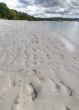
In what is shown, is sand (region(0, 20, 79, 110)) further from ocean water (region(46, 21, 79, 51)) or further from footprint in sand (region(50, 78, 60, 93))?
ocean water (region(46, 21, 79, 51))

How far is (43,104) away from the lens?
11.4ft

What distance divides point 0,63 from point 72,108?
3058 millimetres

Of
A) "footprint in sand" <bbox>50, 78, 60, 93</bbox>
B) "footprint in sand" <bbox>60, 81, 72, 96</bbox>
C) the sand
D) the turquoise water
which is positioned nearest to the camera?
the sand

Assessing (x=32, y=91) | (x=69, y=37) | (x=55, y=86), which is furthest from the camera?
(x=69, y=37)

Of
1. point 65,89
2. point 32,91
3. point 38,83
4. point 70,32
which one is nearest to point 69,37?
point 70,32

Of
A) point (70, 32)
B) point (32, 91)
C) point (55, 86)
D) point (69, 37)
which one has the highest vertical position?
point (32, 91)

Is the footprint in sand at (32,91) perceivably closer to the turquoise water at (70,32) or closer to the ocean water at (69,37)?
the ocean water at (69,37)

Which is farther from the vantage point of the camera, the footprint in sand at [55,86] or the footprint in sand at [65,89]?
the footprint in sand at [55,86]

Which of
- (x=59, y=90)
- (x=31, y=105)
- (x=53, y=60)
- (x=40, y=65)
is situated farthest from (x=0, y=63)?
(x=31, y=105)

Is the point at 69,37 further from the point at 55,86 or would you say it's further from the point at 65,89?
the point at 65,89

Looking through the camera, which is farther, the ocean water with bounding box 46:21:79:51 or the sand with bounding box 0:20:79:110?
the ocean water with bounding box 46:21:79:51

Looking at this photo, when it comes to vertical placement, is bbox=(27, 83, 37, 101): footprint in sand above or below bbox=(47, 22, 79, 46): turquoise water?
above

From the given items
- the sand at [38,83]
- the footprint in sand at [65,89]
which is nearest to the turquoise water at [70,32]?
the sand at [38,83]

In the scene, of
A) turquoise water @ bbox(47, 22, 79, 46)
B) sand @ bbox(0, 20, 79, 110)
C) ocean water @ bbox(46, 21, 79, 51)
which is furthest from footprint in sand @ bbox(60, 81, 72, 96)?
turquoise water @ bbox(47, 22, 79, 46)
